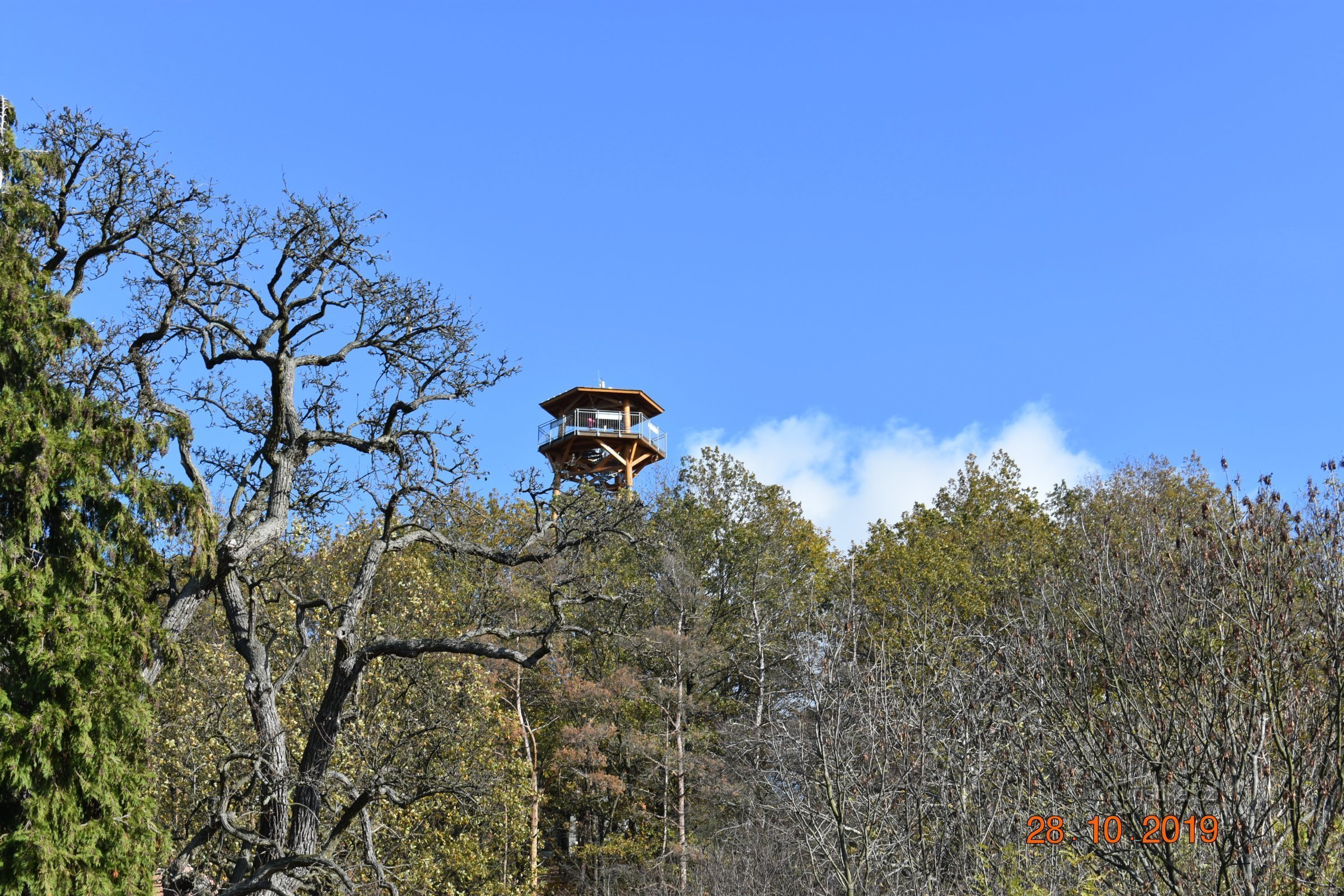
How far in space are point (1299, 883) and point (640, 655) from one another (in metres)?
19.6

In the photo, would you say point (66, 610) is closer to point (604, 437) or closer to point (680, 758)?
point (680, 758)

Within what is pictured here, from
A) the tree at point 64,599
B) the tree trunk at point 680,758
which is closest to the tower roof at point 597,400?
the tree trunk at point 680,758

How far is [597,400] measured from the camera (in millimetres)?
39875

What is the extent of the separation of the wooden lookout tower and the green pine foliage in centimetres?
2740

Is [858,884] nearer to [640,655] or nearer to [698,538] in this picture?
[640,655]

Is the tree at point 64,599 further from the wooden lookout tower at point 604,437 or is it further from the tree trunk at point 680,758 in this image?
the wooden lookout tower at point 604,437

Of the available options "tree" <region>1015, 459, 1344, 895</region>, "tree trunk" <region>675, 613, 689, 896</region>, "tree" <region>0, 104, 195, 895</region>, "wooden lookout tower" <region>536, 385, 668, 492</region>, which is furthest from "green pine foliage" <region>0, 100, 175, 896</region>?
"wooden lookout tower" <region>536, 385, 668, 492</region>

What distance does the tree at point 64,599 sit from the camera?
9.29 meters

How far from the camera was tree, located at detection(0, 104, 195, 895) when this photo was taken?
9.29 metres

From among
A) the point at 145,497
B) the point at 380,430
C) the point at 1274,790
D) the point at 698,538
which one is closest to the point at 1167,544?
the point at 1274,790

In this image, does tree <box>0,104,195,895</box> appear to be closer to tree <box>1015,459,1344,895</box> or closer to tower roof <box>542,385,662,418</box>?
tree <box>1015,459,1344,895</box>

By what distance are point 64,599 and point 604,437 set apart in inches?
1144

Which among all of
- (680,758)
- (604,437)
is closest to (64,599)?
(680,758)

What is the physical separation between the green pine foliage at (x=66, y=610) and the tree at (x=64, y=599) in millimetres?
13
